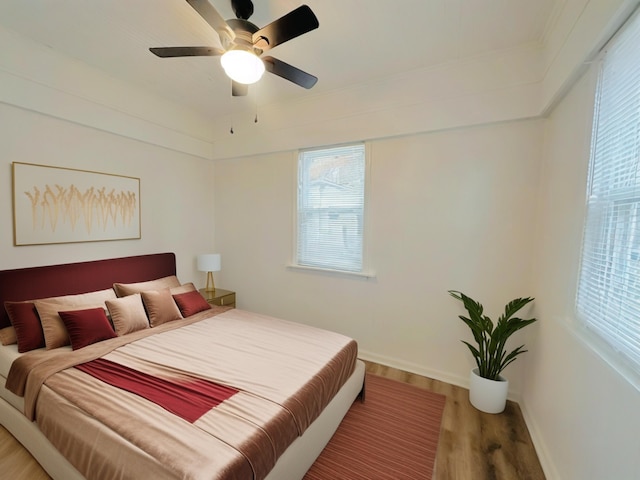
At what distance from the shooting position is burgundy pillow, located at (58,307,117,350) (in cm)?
212

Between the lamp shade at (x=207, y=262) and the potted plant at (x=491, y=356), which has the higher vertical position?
the lamp shade at (x=207, y=262)

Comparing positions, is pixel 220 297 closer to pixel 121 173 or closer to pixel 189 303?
pixel 189 303

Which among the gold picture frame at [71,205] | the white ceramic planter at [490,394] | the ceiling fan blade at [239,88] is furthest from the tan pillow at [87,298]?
the white ceramic planter at [490,394]

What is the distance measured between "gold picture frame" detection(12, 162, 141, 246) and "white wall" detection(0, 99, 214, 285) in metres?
0.06

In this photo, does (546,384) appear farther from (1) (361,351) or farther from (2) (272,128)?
(2) (272,128)

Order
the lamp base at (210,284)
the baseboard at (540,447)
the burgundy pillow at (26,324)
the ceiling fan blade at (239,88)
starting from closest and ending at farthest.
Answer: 1. the baseboard at (540,447)
2. the burgundy pillow at (26,324)
3. the ceiling fan blade at (239,88)
4. the lamp base at (210,284)

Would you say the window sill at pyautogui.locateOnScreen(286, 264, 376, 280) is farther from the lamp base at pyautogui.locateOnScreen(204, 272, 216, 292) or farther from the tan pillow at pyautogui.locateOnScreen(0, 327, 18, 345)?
the tan pillow at pyautogui.locateOnScreen(0, 327, 18, 345)

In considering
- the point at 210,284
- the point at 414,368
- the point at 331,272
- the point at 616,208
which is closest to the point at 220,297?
the point at 210,284

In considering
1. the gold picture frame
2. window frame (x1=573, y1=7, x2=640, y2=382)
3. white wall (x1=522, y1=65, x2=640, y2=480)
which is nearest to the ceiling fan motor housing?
window frame (x1=573, y1=7, x2=640, y2=382)

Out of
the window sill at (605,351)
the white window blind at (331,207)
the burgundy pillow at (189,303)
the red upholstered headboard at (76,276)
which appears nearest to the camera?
the window sill at (605,351)

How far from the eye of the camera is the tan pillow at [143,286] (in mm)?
2729

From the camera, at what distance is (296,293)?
11.5ft

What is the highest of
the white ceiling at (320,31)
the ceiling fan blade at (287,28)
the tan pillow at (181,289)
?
the white ceiling at (320,31)

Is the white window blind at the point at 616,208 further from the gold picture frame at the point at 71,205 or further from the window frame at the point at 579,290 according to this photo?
the gold picture frame at the point at 71,205
